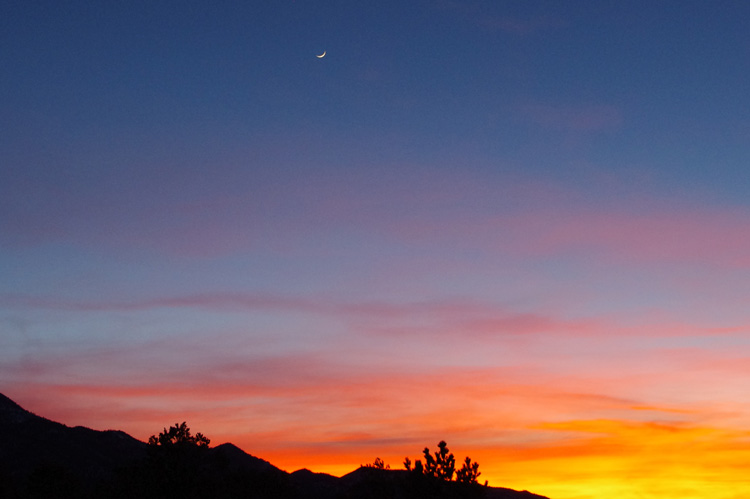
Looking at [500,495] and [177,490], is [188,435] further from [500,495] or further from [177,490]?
[500,495]

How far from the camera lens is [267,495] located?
8238cm

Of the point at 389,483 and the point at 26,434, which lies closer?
the point at 389,483

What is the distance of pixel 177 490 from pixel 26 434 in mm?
128245

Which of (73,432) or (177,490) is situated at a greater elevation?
(73,432)

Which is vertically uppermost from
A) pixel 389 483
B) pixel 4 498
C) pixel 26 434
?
pixel 26 434

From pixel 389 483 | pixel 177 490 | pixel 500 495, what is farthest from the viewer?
pixel 500 495

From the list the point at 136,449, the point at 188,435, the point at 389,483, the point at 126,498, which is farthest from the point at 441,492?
the point at 136,449

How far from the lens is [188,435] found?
180 ft

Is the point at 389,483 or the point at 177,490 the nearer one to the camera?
the point at 177,490

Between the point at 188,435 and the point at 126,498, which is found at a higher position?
the point at 188,435

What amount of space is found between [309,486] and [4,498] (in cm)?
10348

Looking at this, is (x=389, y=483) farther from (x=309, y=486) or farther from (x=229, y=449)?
(x=229, y=449)

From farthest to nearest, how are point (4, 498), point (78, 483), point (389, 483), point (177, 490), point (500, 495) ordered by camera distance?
point (500, 495) < point (78, 483) < point (4, 498) < point (389, 483) < point (177, 490)

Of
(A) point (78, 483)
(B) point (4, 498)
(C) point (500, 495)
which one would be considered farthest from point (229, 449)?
(B) point (4, 498)
